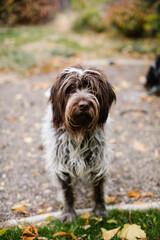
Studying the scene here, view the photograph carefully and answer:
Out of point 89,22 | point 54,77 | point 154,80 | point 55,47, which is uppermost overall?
point 89,22

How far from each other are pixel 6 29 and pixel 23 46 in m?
3.83

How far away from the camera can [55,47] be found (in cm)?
987

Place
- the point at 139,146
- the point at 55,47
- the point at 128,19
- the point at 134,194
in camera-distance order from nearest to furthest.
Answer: the point at 134,194, the point at 139,146, the point at 55,47, the point at 128,19

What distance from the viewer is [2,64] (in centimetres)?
813

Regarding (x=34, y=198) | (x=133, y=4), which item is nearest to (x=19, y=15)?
(x=133, y=4)

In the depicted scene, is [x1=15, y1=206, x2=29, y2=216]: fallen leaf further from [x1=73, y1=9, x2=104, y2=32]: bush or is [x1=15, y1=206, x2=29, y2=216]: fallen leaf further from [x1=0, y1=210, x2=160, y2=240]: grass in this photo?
[x1=73, y1=9, x2=104, y2=32]: bush

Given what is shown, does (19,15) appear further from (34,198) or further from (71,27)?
(34,198)

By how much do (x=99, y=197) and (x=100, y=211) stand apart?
0.19m

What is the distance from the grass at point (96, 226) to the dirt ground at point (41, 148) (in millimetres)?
347

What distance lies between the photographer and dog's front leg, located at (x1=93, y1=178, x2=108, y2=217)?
10.2 feet

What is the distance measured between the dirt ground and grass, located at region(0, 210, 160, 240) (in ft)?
1.14

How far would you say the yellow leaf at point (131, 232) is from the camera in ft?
8.09

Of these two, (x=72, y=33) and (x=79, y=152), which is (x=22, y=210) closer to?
(x=79, y=152)

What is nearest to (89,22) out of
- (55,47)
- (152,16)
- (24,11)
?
(24,11)
